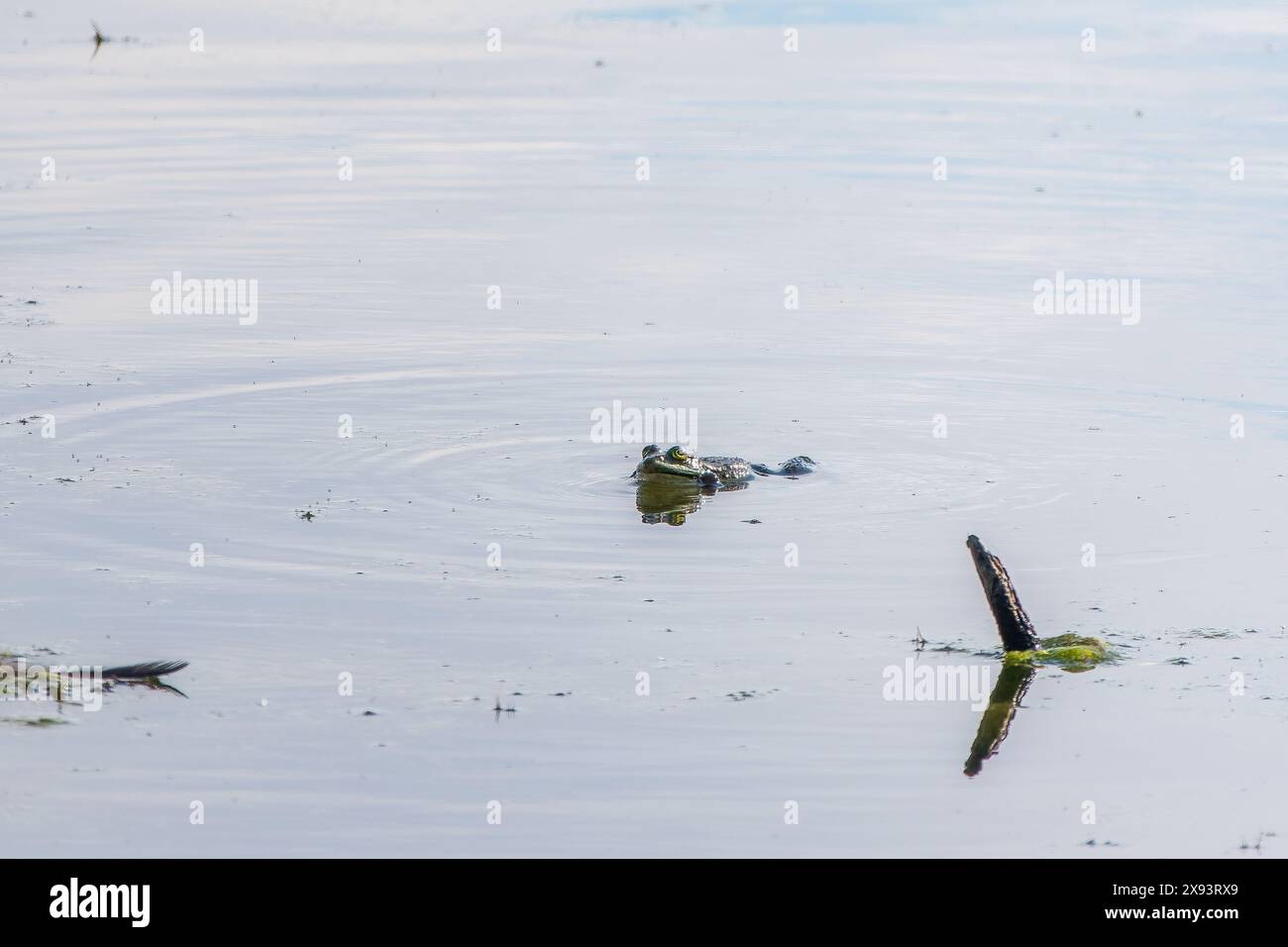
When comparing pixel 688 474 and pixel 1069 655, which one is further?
pixel 688 474

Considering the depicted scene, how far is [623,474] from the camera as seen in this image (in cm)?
1415

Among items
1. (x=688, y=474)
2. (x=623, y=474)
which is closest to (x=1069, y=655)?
(x=688, y=474)

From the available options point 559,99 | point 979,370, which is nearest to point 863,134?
point 559,99

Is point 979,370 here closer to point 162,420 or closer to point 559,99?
point 162,420

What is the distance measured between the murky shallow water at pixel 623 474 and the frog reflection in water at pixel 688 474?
0.23m

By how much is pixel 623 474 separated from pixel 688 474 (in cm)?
58

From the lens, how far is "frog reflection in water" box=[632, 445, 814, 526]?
13547 millimetres

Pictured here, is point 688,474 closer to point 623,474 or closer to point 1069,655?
point 623,474

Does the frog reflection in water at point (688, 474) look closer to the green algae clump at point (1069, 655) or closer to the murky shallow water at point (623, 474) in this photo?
the murky shallow water at point (623, 474)

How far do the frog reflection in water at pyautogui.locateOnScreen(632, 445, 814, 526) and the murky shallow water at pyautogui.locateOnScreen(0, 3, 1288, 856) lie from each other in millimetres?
233

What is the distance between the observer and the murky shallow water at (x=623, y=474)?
8.23m

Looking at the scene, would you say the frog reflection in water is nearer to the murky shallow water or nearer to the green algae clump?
the murky shallow water

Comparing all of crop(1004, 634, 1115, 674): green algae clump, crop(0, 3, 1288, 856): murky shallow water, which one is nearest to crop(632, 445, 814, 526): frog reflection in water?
crop(0, 3, 1288, 856): murky shallow water

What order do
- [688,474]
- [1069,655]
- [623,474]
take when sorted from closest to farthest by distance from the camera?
[1069,655], [688,474], [623,474]
